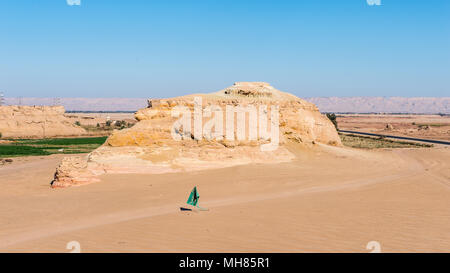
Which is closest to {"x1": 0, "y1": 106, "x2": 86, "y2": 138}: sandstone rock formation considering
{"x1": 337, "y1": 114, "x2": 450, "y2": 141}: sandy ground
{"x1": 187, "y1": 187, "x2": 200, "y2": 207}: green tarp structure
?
{"x1": 337, "y1": 114, "x2": 450, "y2": 141}: sandy ground

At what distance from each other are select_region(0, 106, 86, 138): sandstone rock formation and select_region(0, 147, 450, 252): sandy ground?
44.1 m

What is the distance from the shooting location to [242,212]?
35.4ft

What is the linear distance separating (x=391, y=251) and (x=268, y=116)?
14371 mm

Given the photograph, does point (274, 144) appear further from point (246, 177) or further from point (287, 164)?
point (246, 177)

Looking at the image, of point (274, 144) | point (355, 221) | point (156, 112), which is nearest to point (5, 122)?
point (156, 112)

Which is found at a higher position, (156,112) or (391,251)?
(156,112)

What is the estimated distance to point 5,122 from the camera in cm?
5666

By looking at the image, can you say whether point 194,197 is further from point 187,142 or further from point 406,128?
point 406,128

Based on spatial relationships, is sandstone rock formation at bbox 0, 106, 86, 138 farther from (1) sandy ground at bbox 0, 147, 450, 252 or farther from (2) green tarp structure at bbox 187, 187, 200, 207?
(2) green tarp structure at bbox 187, 187, 200, 207

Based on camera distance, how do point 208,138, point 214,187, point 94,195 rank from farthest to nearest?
point 208,138 → point 214,187 → point 94,195

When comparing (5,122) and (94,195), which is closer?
(94,195)

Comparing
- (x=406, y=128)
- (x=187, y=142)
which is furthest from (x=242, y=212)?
(x=406, y=128)

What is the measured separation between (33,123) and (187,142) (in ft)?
164

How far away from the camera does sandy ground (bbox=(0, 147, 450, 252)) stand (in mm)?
7973
